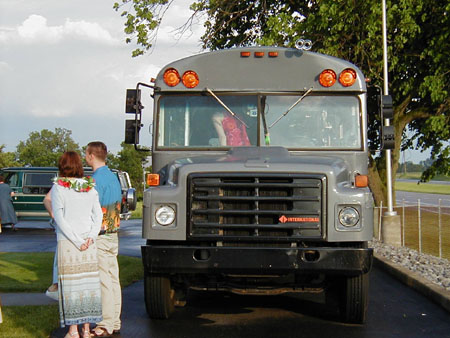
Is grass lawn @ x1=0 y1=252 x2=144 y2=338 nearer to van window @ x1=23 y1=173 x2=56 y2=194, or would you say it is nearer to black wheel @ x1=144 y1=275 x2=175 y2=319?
black wheel @ x1=144 y1=275 x2=175 y2=319

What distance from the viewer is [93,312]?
6.12m

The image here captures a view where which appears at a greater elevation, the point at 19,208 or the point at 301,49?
the point at 301,49

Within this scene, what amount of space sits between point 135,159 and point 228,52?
5722 cm

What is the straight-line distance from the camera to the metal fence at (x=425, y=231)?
50.0 feet

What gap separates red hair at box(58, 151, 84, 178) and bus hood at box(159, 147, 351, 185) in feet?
3.33

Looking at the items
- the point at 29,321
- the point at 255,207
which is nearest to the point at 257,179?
the point at 255,207

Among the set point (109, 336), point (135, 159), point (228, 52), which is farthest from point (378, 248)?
point (135, 159)

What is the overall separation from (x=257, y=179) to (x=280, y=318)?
1.87m

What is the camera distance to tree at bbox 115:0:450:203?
18531 millimetres

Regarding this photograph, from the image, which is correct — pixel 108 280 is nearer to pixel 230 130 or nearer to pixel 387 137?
pixel 230 130

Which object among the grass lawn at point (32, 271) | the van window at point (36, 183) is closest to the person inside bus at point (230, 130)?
the grass lawn at point (32, 271)

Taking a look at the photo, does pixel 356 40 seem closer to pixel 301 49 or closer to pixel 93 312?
pixel 301 49

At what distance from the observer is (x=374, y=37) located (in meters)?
18.6

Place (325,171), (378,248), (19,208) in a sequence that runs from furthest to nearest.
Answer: (19,208), (378,248), (325,171)
